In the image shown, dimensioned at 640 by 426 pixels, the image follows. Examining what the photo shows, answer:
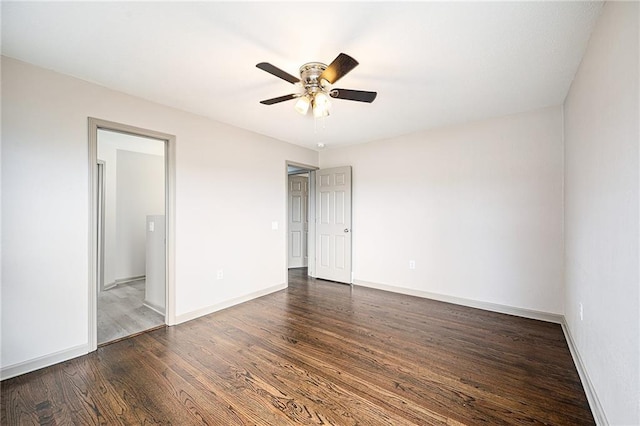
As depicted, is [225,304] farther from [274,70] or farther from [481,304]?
[481,304]

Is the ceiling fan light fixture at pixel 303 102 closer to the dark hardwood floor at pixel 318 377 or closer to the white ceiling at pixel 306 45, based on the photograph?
the white ceiling at pixel 306 45

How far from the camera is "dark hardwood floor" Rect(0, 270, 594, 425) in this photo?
1656mm

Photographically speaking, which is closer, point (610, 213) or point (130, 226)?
point (610, 213)

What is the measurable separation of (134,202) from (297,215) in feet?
10.3

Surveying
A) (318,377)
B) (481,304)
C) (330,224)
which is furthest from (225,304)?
(481,304)

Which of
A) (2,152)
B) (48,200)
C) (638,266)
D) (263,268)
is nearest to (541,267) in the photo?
(638,266)

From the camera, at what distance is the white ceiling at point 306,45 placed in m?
1.57

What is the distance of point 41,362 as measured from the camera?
2148 millimetres

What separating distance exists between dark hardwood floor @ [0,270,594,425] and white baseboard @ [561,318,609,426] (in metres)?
0.04

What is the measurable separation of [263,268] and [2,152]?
2887mm

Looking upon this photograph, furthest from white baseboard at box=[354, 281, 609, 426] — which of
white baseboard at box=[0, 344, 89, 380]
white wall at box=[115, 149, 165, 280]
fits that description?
white wall at box=[115, 149, 165, 280]

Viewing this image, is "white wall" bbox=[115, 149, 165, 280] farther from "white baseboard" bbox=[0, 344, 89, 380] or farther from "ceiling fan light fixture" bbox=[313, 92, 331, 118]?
"ceiling fan light fixture" bbox=[313, 92, 331, 118]

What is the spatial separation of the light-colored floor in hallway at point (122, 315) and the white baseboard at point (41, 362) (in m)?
0.22

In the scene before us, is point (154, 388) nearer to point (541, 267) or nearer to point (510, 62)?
point (510, 62)
